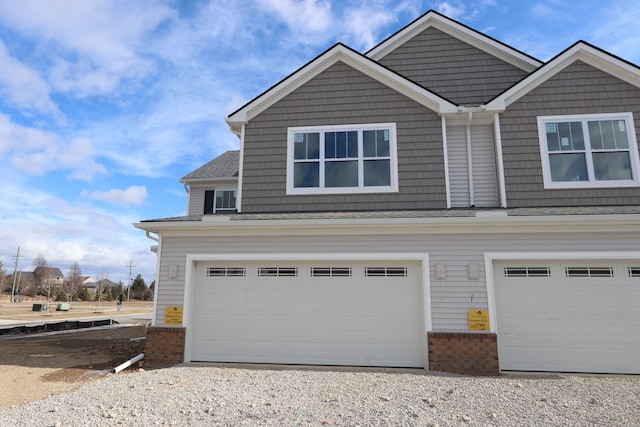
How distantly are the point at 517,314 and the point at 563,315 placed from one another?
877 millimetres

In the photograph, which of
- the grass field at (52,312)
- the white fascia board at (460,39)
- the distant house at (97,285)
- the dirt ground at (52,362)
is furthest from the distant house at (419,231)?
the distant house at (97,285)

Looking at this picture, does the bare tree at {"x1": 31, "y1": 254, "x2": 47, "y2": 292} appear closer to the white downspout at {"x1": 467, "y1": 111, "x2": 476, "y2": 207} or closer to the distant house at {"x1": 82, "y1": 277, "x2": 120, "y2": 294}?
the distant house at {"x1": 82, "y1": 277, "x2": 120, "y2": 294}

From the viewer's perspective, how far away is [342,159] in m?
10.2

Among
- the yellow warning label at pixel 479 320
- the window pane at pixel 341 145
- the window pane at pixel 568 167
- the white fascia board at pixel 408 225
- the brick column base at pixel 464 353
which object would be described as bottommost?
the brick column base at pixel 464 353

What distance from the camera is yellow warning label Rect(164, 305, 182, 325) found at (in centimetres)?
879

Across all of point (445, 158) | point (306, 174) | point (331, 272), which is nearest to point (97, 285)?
point (306, 174)

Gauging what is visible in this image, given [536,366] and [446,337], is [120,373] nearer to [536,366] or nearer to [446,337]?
[446,337]

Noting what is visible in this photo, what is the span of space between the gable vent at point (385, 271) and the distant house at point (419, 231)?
0.02 meters

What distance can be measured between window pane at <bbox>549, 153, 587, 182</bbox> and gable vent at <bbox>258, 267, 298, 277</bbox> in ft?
20.7

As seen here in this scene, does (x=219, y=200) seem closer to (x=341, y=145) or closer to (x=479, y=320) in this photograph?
(x=341, y=145)

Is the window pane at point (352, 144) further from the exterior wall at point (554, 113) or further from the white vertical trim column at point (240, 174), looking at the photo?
the exterior wall at point (554, 113)

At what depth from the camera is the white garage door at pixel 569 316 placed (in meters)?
7.97

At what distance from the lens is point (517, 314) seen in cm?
827

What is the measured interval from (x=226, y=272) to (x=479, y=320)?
17.9 feet
